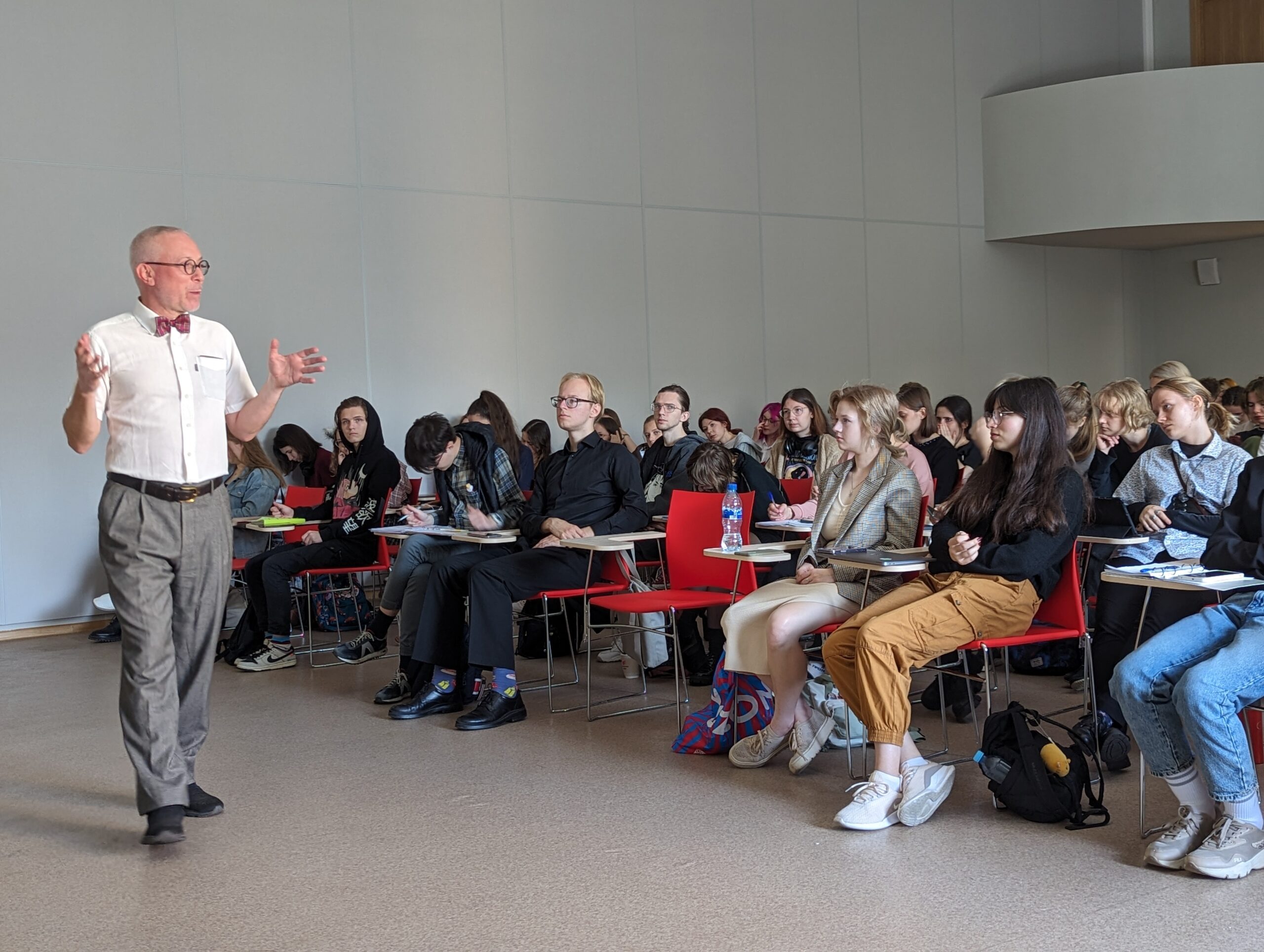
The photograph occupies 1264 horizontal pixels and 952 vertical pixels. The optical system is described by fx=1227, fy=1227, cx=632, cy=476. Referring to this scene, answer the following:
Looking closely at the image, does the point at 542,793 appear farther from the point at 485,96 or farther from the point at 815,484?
the point at 485,96

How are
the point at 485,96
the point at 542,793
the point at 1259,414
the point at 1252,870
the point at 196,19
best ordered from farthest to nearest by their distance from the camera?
1. the point at 485,96
2. the point at 196,19
3. the point at 1259,414
4. the point at 542,793
5. the point at 1252,870

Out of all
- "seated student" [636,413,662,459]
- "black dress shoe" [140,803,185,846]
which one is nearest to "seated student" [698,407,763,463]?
"seated student" [636,413,662,459]

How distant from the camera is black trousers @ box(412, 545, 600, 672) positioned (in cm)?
487

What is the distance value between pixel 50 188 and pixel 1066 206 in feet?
27.2

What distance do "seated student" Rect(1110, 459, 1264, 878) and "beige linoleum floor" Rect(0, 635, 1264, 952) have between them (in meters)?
0.10

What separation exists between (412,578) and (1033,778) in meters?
3.01

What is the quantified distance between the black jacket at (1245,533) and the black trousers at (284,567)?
440 centimetres

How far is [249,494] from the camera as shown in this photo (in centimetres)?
729

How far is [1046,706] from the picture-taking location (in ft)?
15.5

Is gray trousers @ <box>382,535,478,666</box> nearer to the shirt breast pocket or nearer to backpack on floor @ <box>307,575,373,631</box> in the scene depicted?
backpack on floor @ <box>307,575,373,631</box>

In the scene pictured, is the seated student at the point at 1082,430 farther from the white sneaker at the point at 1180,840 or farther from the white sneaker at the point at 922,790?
the white sneaker at the point at 1180,840

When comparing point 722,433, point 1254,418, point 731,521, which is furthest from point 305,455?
point 1254,418

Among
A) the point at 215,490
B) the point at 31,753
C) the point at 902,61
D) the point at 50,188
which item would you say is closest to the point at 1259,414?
the point at 902,61

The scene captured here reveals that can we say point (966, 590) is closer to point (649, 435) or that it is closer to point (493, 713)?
point (493, 713)
